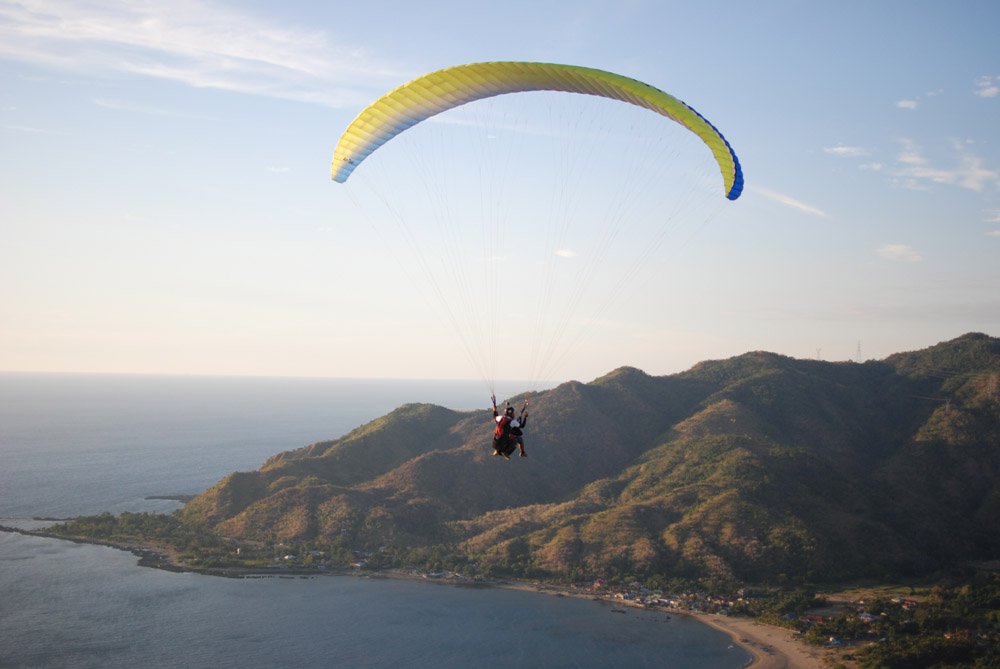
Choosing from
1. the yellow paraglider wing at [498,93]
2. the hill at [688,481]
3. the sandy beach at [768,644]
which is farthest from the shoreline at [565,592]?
the yellow paraglider wing at [498,93]

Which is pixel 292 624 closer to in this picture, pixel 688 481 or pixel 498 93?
pixel 498 93

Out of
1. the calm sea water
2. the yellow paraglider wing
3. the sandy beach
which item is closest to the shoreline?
the sandy beach

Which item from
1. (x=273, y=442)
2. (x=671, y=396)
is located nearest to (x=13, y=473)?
(x=273, y=442)

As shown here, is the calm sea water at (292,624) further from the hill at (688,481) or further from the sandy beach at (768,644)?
the hill at (688,481)

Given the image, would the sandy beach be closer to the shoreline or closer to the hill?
the shoreline

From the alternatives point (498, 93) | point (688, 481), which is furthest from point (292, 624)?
point (688, 481)

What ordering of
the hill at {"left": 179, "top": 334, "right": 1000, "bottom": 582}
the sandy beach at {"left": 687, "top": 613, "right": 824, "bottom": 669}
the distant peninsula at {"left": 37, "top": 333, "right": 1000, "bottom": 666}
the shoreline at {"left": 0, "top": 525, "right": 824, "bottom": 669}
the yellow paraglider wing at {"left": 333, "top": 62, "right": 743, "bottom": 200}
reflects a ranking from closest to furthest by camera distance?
1. the yellow paraglider wing at {"left": 333, "top": 62, "right": 743, "bottom": 200}
2. the sandy beach at {"left": 687, "top": 613, "right": 824, "bottom": 669}
3. the shoreline at {"left": 0, "top": 525, "right": 824, "bottom": 669}
4. the distant peninsula at {"left": 37, "top": 333, "right": 1000, "bottom": 666}
5. the hill at {"left": 179, "top": 334, "right": 1000, "bottom": 582}

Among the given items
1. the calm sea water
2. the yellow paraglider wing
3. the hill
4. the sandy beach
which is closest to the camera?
the yellow paraglider wing
